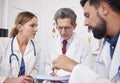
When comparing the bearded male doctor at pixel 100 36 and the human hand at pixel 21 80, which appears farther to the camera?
the human hand at pixel 21 80

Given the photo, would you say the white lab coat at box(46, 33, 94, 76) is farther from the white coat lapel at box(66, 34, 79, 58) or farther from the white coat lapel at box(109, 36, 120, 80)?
the white coat lapel at box(109, 36, 120, 80)

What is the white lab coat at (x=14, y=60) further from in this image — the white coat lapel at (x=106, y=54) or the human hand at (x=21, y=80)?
the white coat lapel at (x=106, y=54)

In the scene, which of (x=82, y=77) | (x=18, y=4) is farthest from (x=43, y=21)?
(x=82, y=77)

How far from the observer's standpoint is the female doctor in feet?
5.03

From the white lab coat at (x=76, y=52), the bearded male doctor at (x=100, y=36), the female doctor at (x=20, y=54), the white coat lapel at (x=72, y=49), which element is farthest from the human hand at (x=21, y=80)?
the bearded male doctor at (x=100, y=36)

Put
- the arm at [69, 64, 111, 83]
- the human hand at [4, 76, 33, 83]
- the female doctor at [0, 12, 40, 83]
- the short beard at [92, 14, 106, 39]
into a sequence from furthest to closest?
the female doctor at [0, 12, 40, 83] < the human hand at [4, 76, 33, 83] < the short beard at [92, 14, 106, 39] < the arm at [69, 64, 111, 83]

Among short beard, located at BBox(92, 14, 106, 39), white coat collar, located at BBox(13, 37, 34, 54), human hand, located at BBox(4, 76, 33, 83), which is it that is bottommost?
human hand, located at BBox(4, 76, 33, 83)

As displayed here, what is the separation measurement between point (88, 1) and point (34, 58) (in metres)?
0.77

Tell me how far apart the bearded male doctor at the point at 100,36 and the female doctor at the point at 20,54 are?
22.1 inches

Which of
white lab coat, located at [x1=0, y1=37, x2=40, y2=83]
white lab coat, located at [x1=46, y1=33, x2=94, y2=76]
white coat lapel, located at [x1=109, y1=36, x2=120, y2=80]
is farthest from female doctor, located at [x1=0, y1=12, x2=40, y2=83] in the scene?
white coat lapel, located at [x1=109, y1=36, x2=120, y2=80]

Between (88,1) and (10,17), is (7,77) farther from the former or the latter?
(10,17)

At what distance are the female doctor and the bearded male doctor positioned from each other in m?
0.56

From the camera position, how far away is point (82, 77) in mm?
873

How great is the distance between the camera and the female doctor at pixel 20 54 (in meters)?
1.53
